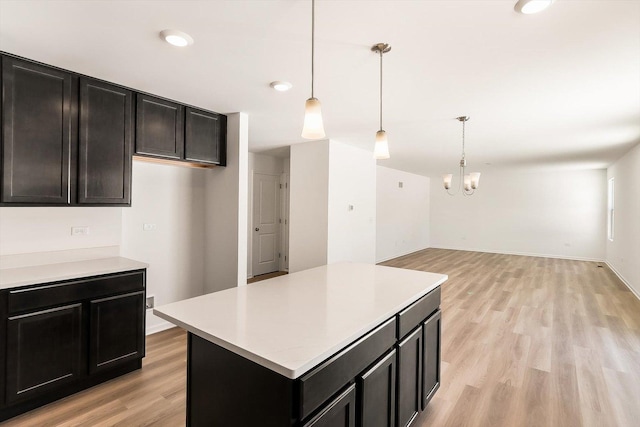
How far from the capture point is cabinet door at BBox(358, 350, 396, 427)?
143cm

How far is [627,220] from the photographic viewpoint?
5691 millimetres

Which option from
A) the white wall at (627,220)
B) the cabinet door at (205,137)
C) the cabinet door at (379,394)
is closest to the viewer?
the cabinet door at (379,394)

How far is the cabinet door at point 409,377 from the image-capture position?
1.76m

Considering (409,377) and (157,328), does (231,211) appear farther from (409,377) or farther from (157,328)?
(409,377)

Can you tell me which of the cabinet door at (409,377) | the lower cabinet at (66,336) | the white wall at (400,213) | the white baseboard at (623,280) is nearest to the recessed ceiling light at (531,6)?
the cabinet door at (409,377)

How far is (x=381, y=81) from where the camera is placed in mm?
2496

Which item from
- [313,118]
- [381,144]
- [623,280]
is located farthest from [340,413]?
[623,280]

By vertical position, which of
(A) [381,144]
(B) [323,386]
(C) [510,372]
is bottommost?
(C) [510,372]

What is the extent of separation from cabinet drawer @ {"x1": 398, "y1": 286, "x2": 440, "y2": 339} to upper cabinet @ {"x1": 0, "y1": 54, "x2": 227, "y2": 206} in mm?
2568

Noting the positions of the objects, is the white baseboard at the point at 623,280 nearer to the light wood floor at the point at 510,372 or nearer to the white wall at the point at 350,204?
the light wood floor at the point at 510,372

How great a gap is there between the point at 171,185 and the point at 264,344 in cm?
304

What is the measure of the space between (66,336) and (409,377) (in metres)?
2.42

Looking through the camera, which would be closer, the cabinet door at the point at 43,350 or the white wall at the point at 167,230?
the cabinet door at the point at 43,350

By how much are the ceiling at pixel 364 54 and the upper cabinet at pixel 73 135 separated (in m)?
0.15
